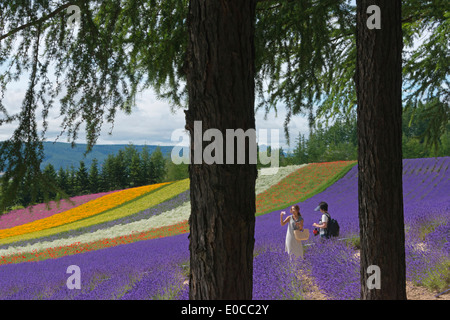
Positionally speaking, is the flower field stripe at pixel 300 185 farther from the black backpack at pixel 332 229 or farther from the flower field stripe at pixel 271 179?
the black backpack at pixel 332 229

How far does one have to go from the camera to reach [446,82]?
685 centimetres

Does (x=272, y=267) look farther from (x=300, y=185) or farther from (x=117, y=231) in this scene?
(x=300, y=185)

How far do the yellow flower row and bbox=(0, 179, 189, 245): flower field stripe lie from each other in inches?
35.2

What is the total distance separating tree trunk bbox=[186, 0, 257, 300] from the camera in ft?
7.04

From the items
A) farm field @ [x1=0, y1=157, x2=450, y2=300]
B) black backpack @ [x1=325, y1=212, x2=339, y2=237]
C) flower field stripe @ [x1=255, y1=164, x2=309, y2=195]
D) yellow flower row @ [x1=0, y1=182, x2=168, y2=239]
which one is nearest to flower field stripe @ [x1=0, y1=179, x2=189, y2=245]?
yellow flower row @ [x1=0, y1=182, x2=168, y2=239]

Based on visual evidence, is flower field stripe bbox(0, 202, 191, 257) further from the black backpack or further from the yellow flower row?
the black backpack

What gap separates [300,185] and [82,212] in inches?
538

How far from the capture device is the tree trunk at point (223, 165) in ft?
7.04

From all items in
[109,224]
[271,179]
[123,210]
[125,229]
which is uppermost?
[271,179]

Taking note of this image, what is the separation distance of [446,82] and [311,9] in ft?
13.4

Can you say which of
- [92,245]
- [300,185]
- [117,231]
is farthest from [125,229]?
[300,185]

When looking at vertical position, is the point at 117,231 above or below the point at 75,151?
below

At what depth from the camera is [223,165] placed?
2.15 meters

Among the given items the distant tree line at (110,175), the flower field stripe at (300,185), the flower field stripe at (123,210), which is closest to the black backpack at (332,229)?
the flower field stripe at (300,185)
